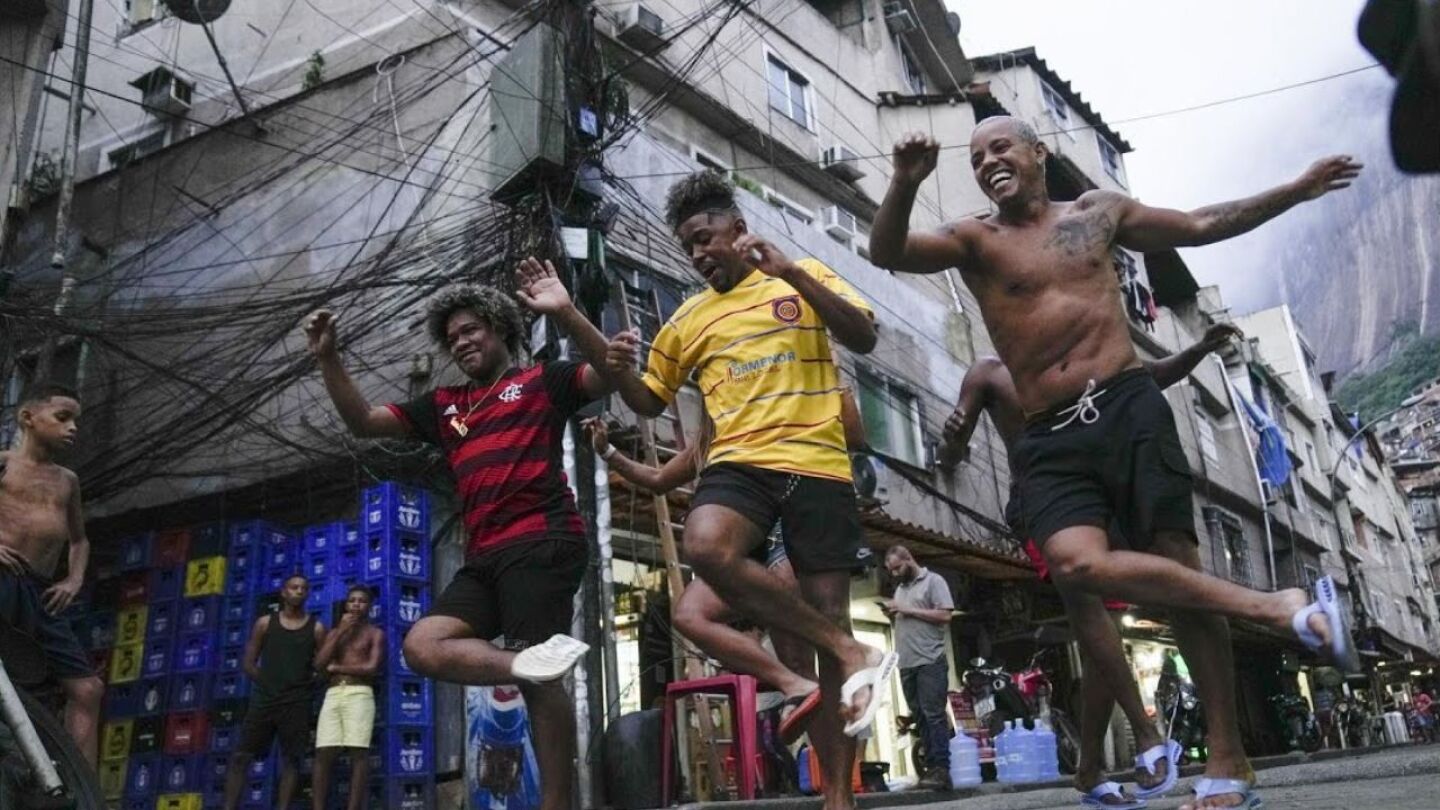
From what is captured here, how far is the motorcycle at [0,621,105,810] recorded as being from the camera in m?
2.99

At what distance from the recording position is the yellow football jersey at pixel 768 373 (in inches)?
134

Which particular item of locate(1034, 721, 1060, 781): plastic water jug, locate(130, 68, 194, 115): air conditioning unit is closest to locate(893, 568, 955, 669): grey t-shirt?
locate(1034, 721, 1060, 781): plastic water jug

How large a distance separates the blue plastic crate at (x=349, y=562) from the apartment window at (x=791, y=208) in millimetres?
7999

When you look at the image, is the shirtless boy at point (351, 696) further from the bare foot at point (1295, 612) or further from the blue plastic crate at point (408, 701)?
the bare foot at point (1295, 612)

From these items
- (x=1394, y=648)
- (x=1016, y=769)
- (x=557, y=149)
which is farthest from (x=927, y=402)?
(x=1394, y=648)

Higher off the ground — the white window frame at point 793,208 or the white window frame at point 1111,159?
the white window frame at point 1111,159


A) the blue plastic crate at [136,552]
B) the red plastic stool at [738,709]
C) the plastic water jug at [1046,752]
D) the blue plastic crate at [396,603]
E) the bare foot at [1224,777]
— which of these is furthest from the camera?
the blue plastic crate at [136,552]

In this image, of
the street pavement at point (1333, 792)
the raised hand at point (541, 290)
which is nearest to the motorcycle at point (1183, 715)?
the street pavement at point (1333, 792)

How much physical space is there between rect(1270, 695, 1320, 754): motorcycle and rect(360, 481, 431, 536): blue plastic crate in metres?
18.0

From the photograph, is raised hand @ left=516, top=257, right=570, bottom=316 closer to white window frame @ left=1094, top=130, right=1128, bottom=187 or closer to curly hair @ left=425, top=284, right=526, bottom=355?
curly hair @ left=425, top=284, right=526, bottom=355

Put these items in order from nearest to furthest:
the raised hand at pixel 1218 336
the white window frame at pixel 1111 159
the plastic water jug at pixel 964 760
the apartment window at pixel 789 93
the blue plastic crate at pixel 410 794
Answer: the raised hand at pixel 1218 336, the blue plastic crate at pixel 410 794, the plastic water jug at pixel 964 760, the apartment window at pixel 789 93, the white window frame at pixel 1111 159

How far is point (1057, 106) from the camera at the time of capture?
24.4 meters

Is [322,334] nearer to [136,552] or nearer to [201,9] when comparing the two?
[136,552]

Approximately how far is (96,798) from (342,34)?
38.7ft
